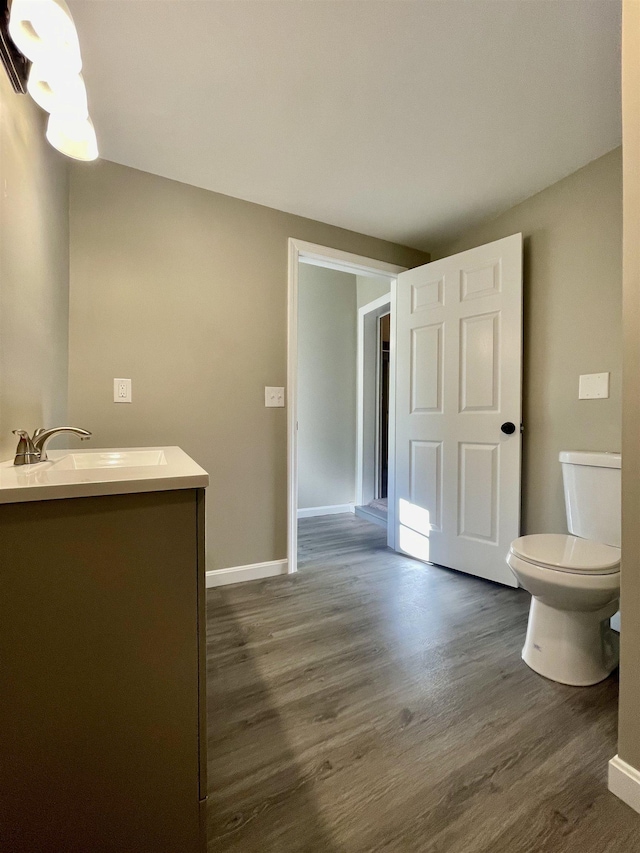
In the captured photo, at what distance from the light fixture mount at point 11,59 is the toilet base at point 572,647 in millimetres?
2349

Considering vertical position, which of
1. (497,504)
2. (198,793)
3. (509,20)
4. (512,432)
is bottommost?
(198,793)

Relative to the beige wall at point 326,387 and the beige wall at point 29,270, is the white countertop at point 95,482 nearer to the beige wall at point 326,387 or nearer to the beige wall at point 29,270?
the beige wall at point 29,270

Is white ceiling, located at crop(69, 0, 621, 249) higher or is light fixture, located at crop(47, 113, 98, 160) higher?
white ceiling, located at crop(69, 0, 621, 249)

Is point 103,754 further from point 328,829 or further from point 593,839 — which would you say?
point 593,839

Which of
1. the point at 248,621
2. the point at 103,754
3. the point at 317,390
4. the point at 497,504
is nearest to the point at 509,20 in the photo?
the point at 497,504

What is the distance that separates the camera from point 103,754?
0.70 meters

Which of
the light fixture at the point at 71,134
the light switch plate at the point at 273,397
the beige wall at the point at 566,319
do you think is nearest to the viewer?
the light fixture at the point at 71,134

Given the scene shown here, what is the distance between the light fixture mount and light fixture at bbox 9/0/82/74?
2.0 inches

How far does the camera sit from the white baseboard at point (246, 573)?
210 cm


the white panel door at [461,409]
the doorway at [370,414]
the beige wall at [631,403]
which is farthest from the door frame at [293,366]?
the beige wall at [631,403]

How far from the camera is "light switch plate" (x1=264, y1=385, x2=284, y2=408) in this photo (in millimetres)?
2230

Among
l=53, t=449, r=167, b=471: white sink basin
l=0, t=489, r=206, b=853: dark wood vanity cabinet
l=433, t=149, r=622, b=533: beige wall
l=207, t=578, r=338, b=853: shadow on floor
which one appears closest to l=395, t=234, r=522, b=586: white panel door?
l=433, t=149, r=622, b=533: beige wall

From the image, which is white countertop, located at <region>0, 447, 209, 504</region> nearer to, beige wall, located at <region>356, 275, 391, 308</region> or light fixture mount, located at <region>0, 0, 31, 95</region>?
light fixture mount, located at <region>0, 0, 31, 95</region>

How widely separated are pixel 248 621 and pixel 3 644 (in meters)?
1.26
